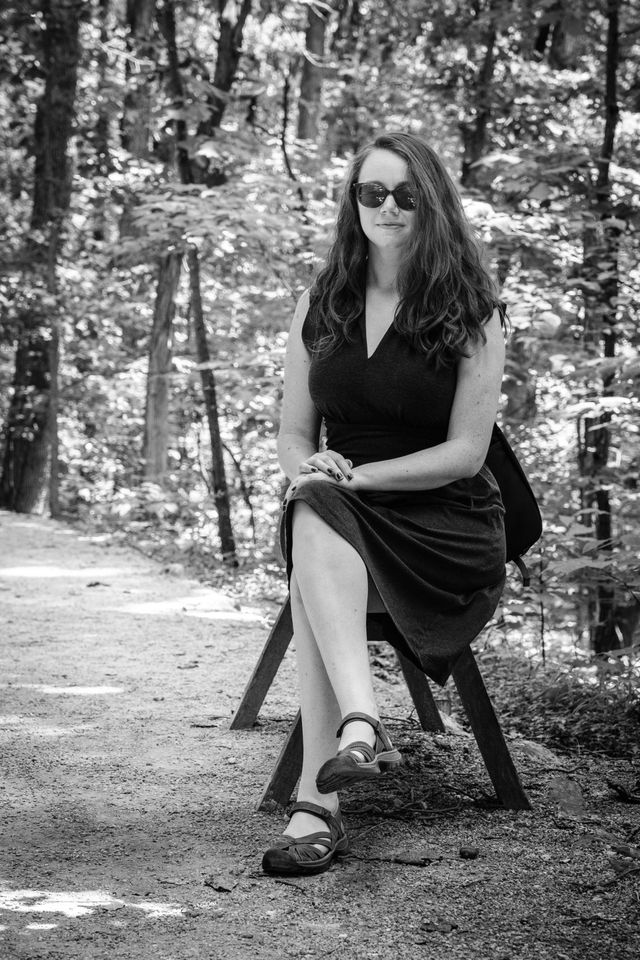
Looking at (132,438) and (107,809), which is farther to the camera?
(132,438)

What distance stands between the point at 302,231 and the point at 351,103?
8.01 metres

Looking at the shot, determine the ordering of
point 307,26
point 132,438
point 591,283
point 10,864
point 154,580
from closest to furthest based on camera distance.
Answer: point 10,864 → point 591,283 → point 154,580 → point 307,26 → point 132,438

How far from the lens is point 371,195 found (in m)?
2.68

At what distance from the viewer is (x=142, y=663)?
163 inches

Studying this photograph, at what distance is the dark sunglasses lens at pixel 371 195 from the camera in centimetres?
267

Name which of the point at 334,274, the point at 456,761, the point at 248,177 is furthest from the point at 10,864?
the point at 248,177

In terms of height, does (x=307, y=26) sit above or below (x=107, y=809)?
above

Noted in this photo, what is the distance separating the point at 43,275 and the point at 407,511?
8746mm

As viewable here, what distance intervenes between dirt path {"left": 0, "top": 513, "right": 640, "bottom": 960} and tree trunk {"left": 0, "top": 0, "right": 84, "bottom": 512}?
7.06 metres

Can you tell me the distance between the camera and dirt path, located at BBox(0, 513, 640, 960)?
5.84 ft

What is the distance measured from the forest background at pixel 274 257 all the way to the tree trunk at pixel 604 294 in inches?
0.7

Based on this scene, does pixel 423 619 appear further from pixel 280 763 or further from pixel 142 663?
pixel 142 663

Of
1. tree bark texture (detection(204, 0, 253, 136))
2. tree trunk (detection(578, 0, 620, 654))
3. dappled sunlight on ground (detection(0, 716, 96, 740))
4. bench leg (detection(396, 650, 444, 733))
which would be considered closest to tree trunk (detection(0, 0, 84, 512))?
tree bark texture (detection(204, 0, 253, 136))

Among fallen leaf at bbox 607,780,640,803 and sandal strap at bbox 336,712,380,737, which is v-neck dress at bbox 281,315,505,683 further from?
fallen leaf at bbox 607,780,640,803
